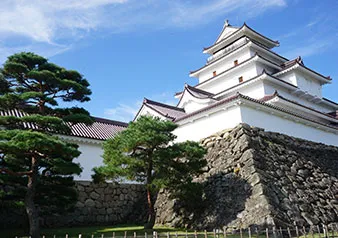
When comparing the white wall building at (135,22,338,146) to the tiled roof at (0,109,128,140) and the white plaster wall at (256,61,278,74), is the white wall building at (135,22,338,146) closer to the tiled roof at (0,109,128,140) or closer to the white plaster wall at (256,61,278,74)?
the white plaster wall at (256,61,278,74)

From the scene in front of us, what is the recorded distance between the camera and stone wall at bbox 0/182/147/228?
37.6 ft

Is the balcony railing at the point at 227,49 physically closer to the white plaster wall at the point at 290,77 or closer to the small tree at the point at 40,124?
the white plaster wall at the point at 290,77

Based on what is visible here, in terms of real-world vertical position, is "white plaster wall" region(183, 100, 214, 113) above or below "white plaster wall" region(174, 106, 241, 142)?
above

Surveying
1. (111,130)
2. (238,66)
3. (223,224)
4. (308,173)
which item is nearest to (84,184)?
(111,130)

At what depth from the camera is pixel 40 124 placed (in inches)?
328

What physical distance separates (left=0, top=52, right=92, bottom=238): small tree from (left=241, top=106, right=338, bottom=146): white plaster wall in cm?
630

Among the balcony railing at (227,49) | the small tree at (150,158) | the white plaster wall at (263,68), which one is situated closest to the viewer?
the small tree at (150,158)

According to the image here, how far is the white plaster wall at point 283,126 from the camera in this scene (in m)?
11.8

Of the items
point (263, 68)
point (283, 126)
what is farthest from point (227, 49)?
point (283, 126)

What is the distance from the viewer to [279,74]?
18.4m

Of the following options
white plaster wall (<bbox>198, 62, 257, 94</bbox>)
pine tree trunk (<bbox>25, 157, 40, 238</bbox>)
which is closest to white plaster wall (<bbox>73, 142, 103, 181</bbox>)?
pine tree trunk (<bbox>25, 157, 40, 238</bbox>)

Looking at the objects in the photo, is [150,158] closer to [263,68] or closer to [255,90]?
[255,90]

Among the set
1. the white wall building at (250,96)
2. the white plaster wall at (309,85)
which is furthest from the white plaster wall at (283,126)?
the white plaster wall at (309,85)

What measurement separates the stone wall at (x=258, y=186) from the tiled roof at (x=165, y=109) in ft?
13.2
